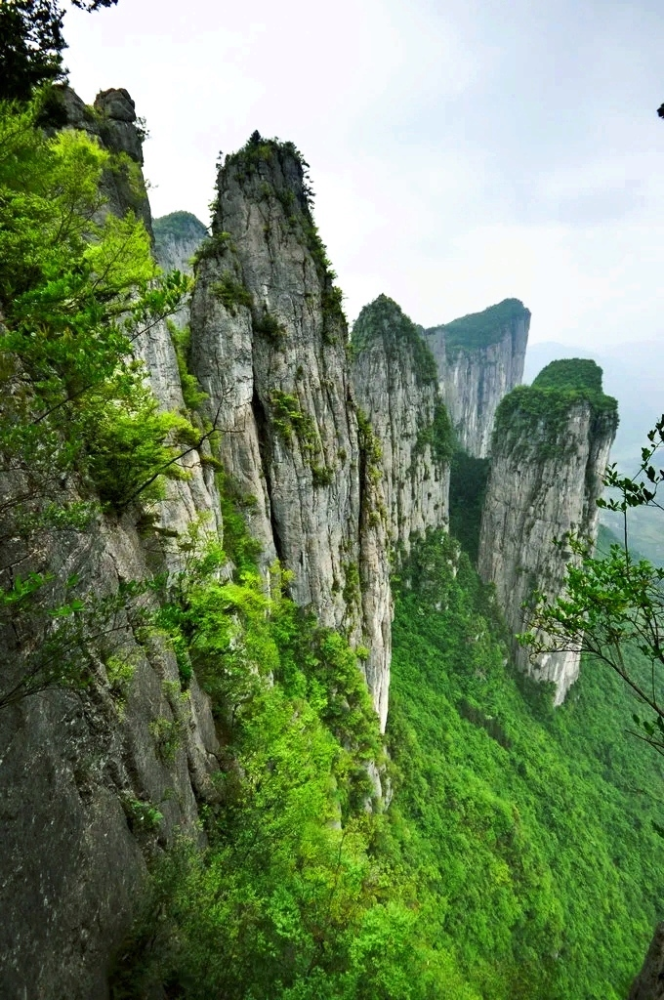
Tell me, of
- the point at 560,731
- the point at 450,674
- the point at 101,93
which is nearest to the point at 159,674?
the point at 101,93

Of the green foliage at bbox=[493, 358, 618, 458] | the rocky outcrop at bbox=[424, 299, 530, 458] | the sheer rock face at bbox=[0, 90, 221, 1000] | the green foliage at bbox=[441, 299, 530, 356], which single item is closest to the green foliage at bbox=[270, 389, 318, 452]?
the sheer rock face at bbox=[0, 90, 221, 1000]

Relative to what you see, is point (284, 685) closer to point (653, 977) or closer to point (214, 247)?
point (653, 977)

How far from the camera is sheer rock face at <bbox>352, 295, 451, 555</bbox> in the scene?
5059cm

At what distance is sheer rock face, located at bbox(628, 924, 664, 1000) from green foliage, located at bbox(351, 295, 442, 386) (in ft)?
166

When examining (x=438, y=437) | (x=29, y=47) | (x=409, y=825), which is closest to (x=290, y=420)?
(x=29, y=47)

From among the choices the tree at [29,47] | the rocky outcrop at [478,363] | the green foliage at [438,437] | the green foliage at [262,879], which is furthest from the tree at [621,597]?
the rocky outcrop at [478,363]

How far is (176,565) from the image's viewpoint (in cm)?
1166

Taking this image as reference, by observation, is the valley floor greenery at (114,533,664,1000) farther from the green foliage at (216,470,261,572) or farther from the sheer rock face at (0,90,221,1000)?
the green foliage at (216,470,261,572)

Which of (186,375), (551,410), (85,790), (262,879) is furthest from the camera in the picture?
(551,410)

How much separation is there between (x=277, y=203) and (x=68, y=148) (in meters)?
15.2

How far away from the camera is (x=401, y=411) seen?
51.8m

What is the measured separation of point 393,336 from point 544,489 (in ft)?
85.2

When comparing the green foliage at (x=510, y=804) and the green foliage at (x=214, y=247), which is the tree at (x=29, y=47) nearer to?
the green foliage at (x=214, y=247)

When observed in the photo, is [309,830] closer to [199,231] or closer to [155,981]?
[155,981]
